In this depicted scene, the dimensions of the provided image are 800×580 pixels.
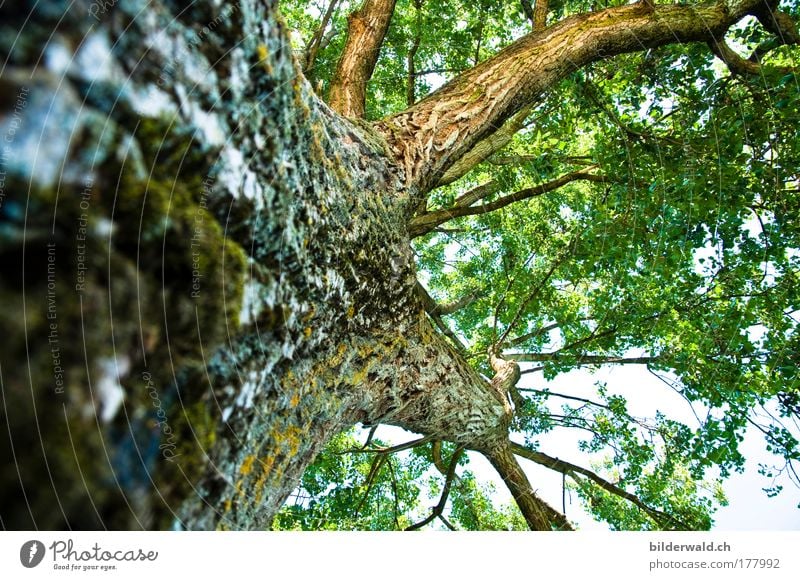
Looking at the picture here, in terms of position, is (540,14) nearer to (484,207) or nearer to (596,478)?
(484,207)

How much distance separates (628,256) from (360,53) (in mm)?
2635

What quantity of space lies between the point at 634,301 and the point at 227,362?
4054 mm

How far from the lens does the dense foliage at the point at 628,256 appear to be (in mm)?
3691

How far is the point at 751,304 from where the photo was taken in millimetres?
3701

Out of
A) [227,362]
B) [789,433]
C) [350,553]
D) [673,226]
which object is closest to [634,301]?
[673,226]

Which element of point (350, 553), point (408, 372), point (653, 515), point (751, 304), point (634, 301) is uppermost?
A: point (634, 301)

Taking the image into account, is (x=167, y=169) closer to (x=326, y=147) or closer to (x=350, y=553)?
(x=326, y=147)
